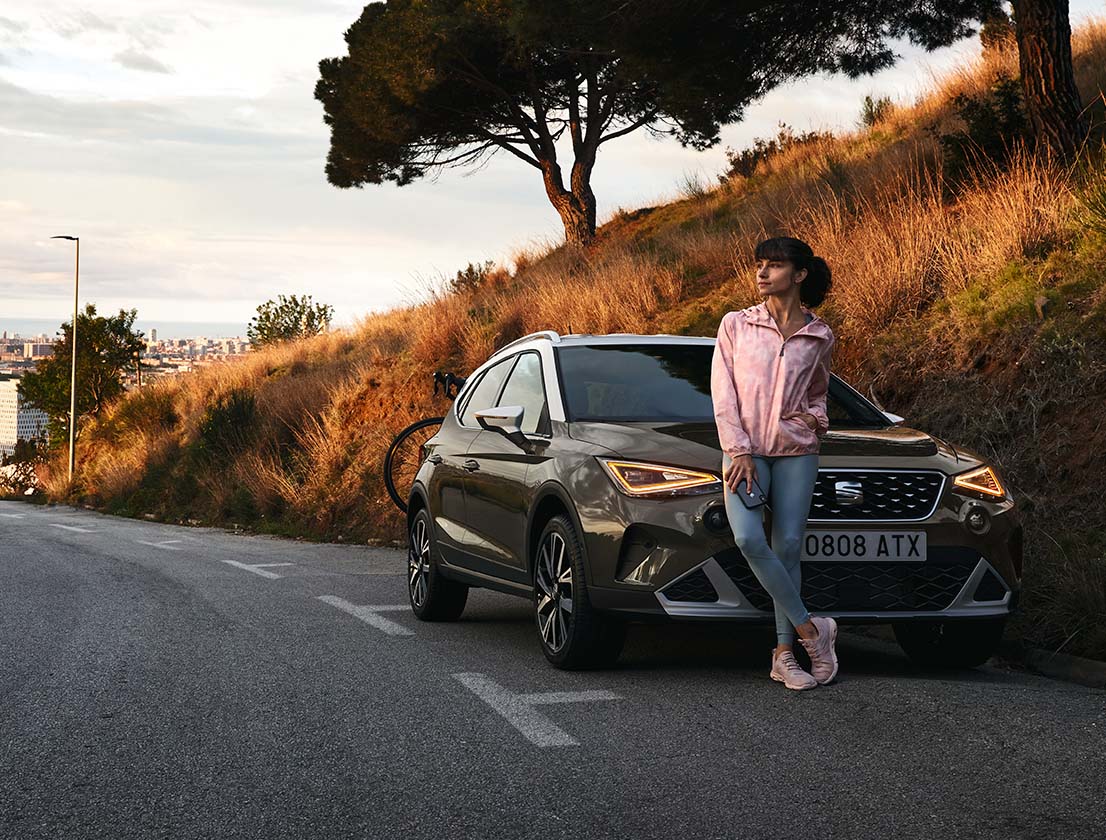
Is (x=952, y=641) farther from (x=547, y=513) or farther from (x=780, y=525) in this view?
(x=547, y=513)

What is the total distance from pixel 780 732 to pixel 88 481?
124 feet

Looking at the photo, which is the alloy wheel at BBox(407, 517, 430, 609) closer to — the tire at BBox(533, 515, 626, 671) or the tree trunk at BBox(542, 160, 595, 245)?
the tire at BBox(533, 515, 626, 671)

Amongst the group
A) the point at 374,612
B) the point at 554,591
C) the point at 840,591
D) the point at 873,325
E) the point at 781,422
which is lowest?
the point at 374,612

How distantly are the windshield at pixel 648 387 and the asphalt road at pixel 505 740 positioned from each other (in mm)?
1303

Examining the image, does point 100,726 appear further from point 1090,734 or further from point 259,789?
point 1090,734

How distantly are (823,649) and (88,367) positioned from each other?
5834cm

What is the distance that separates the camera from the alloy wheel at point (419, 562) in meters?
9.05

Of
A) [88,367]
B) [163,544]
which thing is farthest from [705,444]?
[88,367]

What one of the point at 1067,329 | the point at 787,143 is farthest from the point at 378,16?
the point at 1067,329

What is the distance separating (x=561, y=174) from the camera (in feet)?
101

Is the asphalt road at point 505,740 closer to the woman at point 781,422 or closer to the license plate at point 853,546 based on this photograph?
the woman at point 781,422

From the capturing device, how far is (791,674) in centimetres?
630

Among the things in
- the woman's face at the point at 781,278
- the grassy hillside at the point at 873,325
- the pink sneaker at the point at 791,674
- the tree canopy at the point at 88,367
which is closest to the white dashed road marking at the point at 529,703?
the pink sneaker at the point at 791,674

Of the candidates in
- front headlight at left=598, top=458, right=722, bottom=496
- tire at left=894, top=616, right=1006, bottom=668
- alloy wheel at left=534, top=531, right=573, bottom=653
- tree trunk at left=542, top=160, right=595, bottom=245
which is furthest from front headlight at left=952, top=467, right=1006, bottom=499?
tree trunk at left=542, top=160, right=595, bottom=245
